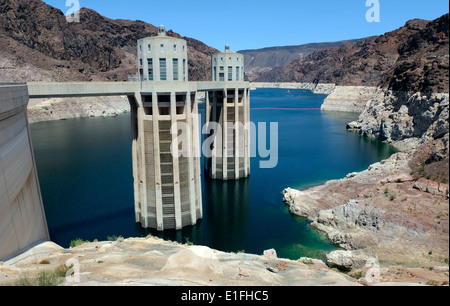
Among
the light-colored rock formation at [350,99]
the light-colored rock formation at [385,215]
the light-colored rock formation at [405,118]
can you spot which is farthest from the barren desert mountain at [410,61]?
the light-colored rock formation at [385,215]

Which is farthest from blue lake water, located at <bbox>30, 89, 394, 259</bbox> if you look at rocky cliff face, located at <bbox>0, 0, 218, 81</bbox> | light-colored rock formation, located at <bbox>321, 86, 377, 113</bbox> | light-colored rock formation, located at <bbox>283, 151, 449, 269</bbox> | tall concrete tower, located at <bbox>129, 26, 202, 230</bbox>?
light-colored rock formation, located at <bbox>321, 86, 377, 113</bbox>

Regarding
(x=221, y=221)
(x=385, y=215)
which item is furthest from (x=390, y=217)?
(x=221, y=221)

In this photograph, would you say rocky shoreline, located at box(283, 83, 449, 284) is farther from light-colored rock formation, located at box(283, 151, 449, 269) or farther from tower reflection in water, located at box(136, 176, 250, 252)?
tower reflection in water, located at box(136, 176, 250, 252)

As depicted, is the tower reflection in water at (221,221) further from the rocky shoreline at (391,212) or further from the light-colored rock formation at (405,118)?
the light-colored rock formation at (405,118)

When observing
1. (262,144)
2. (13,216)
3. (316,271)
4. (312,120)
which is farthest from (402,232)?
(312,120)

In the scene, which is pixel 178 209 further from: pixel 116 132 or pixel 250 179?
pixel 116 132

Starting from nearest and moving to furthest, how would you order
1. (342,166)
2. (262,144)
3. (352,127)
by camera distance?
(342,166) < (262,144) < (352,127)
